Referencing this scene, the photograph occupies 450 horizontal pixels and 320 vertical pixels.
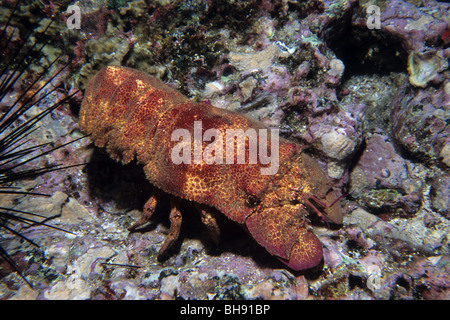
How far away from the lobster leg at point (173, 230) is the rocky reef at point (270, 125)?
22 cm

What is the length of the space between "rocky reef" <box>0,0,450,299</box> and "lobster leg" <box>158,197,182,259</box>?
0.22m

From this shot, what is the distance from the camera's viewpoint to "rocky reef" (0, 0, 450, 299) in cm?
287

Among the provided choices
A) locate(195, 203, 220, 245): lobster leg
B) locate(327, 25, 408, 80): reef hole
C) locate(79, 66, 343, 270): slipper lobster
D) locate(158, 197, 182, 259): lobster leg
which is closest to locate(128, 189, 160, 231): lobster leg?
locate(79, 66, 343, 270): slipper lobster

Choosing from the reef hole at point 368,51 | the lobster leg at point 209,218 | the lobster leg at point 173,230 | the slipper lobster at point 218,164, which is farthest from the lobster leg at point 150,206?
the reef hole at point 368,51

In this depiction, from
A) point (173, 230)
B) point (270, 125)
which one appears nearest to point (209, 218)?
point (173, 230)

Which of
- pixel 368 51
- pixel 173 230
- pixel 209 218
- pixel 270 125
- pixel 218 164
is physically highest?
pixel 368 51

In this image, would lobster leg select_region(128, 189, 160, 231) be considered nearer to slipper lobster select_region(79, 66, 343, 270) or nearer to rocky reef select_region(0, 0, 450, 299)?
slipper lobster select_region(79, 66, 343, 270)

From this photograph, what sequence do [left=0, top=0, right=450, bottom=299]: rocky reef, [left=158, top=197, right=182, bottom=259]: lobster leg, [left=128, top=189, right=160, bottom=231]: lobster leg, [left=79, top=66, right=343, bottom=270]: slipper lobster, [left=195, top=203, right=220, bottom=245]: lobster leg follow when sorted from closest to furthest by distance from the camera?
[left=79, top=66, right=343, bottom=270]: slipper lobster < [left=0, top=0, right=450, bottom=299]: rocky reef < [left=195, top=203, right=220, bottom=245]: lobster leg < [left=158, top=197, right=182, bottom=259]: lobster leg < [left=128, top=189, right=160, bottom=231]: lobster leg

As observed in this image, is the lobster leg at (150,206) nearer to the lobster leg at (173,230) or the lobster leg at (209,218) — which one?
the lobster leg at (173,230)

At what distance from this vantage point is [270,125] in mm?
3680

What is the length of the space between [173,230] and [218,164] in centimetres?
122

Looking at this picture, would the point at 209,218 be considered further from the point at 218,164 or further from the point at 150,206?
the point at 150,206

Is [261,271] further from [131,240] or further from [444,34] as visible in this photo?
[444,34]

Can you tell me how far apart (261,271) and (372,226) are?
1786 millimetres
